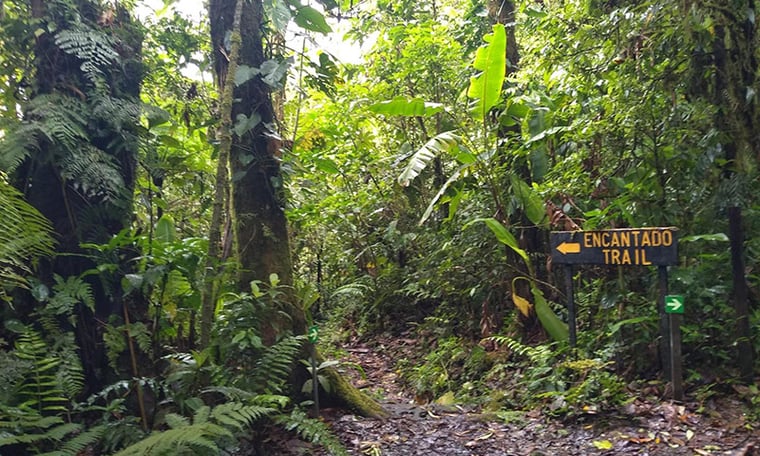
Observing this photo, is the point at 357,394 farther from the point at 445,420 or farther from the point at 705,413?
the point at 705,413

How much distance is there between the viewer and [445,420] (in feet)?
14.5

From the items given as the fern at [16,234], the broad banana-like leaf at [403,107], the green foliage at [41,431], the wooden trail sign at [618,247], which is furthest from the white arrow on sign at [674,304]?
the fern at [16,234]

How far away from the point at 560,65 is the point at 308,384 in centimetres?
401

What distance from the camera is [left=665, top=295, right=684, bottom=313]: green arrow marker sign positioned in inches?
148

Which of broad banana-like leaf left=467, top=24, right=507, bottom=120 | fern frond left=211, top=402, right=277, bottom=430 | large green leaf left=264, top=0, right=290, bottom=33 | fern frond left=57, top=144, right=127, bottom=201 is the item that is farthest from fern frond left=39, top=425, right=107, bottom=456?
broad banana-like leaf left=467, top=24, right=507, bottom=120

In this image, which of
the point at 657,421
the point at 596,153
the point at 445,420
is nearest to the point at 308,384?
the point at 445,420

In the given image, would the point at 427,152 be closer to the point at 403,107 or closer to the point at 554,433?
the point at 403,107

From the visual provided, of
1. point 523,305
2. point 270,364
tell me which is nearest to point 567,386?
point 523,305

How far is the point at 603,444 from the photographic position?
3.55m

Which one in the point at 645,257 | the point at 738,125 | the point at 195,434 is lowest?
the point at 195,434

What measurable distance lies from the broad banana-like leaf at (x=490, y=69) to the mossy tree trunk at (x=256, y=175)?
248cm

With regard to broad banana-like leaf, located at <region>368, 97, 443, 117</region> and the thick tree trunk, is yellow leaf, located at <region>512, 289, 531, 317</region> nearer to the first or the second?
→ the thick tree trunk

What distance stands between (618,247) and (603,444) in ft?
5.24

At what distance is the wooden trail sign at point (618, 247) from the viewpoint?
3.99 m
